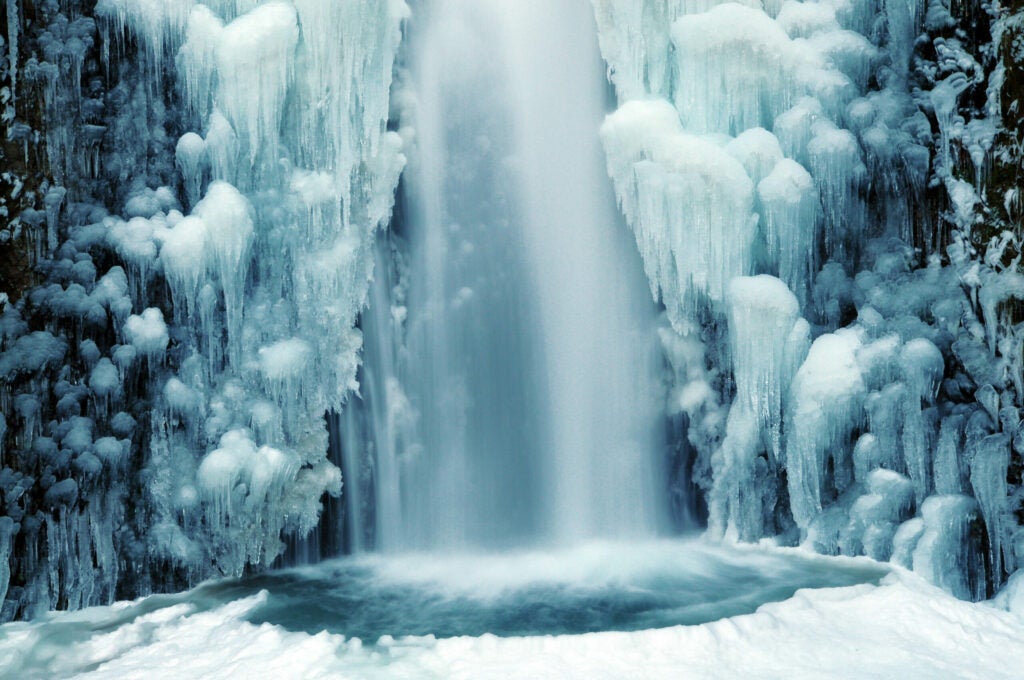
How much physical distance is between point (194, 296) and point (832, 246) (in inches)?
179

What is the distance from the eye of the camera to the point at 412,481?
7.44 m

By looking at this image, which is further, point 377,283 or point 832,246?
point 377,283

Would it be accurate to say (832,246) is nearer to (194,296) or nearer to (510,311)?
(510,311)

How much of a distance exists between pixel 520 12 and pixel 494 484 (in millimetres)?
3902

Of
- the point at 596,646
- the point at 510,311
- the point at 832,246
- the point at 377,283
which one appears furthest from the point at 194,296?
the point at 832,246

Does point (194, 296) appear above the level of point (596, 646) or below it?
above

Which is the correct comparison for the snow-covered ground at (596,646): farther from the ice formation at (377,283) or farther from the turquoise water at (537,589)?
the ice formation at (377,283)

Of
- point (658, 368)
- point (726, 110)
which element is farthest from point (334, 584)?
point (726, 110)

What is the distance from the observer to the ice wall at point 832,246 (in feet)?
19.4

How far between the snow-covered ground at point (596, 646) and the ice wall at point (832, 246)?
0.71 meters

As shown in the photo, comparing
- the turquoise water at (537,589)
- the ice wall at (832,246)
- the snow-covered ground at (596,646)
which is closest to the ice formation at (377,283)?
the ice wall at (832,246)

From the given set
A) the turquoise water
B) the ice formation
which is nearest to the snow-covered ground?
the turquoise water

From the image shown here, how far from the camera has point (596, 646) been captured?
4.68 meters

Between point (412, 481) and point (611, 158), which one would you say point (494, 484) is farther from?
point (611, 158)
